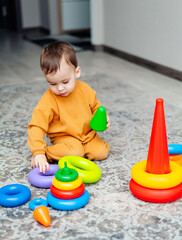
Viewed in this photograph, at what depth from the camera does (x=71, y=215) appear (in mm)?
1073

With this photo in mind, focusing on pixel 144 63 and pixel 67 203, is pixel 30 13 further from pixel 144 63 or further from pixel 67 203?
pixel 67 203

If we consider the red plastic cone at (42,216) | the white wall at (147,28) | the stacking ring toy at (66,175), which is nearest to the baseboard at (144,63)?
the white wall at (147,28)

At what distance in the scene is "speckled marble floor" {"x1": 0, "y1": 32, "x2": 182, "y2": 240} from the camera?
1006 millimetres

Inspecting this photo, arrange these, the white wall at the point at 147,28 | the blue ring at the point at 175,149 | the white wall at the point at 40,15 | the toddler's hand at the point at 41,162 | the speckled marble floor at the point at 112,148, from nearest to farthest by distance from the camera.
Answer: the speckled marble floor at the point at 112,148 → the toddler's hand at the point at 41,162 → the blue ring at the point at 175,149 → the white wall at the point at 147,28 → the white wall at the point at 40,15

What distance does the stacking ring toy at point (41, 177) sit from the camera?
3.96ft

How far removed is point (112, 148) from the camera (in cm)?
152

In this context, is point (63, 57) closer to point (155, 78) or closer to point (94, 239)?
point (94, 239)

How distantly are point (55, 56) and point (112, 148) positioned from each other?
48cm

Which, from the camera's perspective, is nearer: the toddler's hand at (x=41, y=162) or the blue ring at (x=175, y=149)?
the toddler's hand at (x=41, y=162)

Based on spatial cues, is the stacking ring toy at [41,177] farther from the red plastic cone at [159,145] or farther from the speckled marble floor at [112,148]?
the red plastic cone at [159,145]

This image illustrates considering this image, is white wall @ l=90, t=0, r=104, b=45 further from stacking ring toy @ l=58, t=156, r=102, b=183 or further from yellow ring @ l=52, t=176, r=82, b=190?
yellow ring @ l=52, t=176, r=82, b=190

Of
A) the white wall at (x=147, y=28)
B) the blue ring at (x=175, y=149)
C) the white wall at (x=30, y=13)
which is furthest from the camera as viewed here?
the white wall at (x=30, y=13)

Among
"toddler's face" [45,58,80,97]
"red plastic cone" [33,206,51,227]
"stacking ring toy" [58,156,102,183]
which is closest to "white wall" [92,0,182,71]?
"toddler's face" [45,58,80,97]

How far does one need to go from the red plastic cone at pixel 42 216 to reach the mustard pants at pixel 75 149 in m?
0.34
